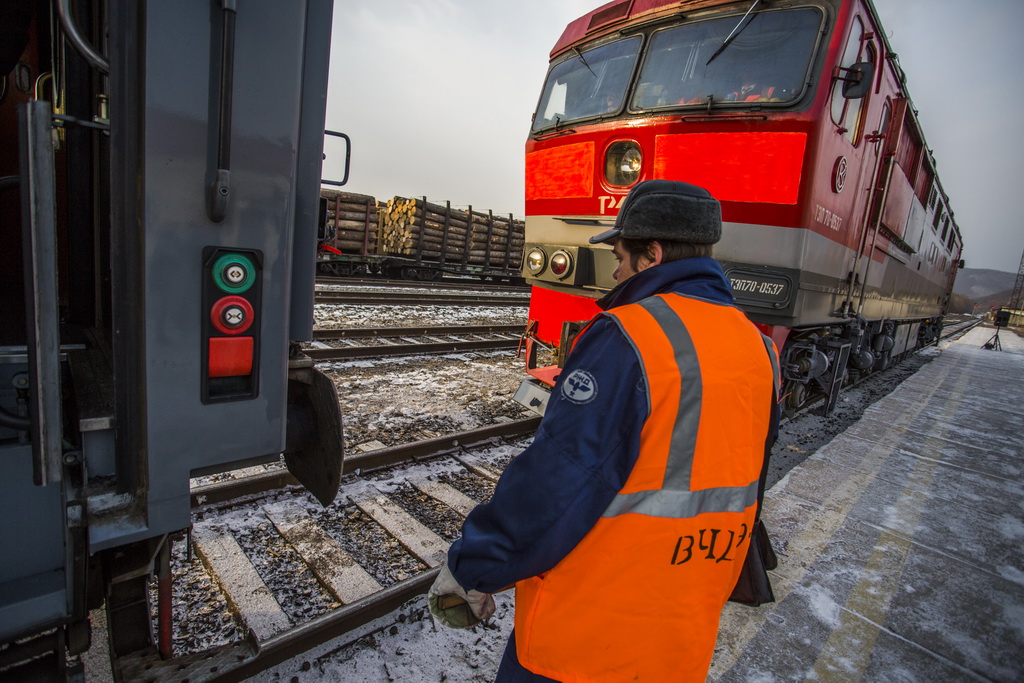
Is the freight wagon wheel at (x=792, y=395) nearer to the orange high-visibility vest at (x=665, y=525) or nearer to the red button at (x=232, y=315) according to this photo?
the orange high-visibility vest at (x=665, y=525)

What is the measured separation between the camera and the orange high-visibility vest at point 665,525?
1160 mm

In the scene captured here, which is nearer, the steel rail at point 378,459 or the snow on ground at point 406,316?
the steel rail at point 378,459

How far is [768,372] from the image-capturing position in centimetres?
130

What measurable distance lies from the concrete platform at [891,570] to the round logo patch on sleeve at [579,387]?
169 centimetres

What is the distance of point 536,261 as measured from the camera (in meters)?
4.69

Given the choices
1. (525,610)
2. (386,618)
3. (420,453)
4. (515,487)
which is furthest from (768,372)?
(420,453)

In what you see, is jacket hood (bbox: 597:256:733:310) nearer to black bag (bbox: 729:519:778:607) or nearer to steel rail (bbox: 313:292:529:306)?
black bag (bbox: 729:519:778:607)

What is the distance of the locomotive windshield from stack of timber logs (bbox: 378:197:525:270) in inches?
591

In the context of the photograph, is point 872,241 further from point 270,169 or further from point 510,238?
point 510,238

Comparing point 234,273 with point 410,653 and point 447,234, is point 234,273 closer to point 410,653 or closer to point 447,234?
point 410,653

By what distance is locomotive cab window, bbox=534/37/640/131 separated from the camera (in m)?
4.30

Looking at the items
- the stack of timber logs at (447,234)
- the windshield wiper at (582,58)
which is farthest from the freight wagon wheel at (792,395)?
the stack of timber logs at (447,234)

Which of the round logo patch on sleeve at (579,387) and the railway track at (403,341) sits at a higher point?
the round logo patch on sleeve at (579,387)

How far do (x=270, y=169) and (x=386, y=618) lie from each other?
1.91 meters
